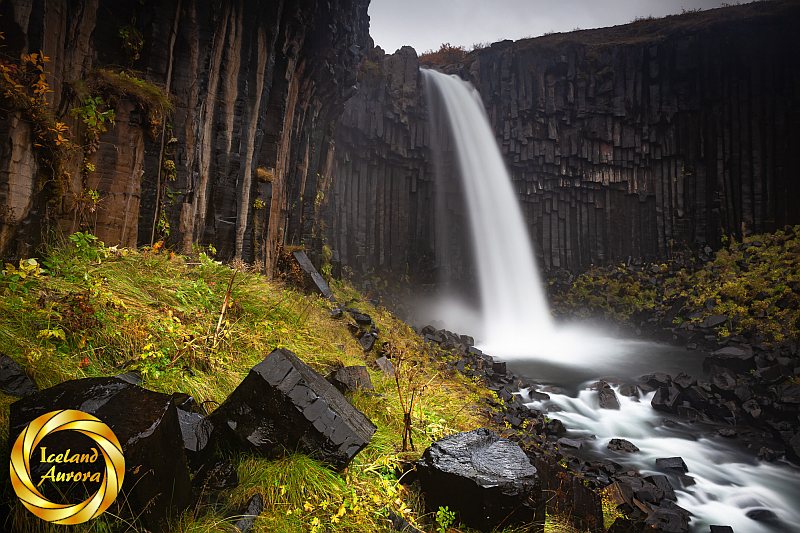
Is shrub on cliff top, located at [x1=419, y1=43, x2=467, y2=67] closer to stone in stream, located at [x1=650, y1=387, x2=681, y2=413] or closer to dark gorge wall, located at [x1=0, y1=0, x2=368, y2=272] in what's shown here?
dark gorge wall, located at [x1=0, y1=0, x2=368, y2=272]

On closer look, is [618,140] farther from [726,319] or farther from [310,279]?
[310,279]

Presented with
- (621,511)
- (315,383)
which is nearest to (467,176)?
(621,511)

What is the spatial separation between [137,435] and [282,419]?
98 cm

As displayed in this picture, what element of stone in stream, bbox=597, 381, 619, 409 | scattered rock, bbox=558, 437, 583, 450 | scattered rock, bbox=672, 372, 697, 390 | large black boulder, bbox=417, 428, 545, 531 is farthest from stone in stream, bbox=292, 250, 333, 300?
scattered rock, bbox=672, 372, 697, 390

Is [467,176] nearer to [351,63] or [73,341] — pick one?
[351,63]

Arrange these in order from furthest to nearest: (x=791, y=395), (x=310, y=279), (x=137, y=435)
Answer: (x=310, y=279), (x=791, y=395), (x=137, y=435)

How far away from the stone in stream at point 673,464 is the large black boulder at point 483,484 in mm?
4945

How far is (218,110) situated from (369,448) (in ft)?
19.8

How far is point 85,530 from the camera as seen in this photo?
173cm

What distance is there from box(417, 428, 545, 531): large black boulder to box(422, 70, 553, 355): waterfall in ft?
48.5

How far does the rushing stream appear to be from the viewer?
5.88 metres

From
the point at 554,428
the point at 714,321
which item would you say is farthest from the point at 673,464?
the point at 714,321

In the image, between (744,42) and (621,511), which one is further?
(744,42)

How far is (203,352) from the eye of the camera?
3.51 metres
